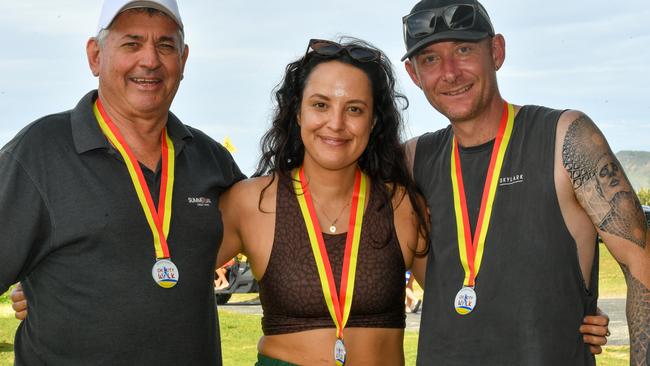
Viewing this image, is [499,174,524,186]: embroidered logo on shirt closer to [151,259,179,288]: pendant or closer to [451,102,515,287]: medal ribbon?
[451,102,515,287]: medal ribbon

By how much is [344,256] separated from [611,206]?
4.16 ft

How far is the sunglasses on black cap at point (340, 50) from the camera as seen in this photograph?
392 cm

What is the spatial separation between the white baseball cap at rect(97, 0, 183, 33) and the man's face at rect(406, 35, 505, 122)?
1.20 metres

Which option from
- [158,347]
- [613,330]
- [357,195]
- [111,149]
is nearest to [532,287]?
[357,195]

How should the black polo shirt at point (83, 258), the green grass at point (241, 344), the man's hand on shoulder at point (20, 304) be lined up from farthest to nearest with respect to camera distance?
1. the green grass at point (241, 344)
2. the man's hand on shoulder at point (20, 304)
3. the black polo shirt at point (83, 258)

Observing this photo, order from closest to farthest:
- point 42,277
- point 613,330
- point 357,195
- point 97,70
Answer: point 42,277 → point 97,70 → point 357,195 → point 613,330

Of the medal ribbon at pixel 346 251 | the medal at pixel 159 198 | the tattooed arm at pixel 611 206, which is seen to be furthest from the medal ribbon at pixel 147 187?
the tattooed arm at pixel 611 206

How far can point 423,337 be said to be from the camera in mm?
3688

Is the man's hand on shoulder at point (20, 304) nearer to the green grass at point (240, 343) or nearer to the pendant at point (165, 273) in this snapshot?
the pendant at point (165, 273)

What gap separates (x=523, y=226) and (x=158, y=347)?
1.65m

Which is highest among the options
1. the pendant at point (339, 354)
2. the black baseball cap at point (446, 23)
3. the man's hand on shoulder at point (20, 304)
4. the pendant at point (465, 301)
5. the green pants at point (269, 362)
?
the black baseball cap at point (446, 23)

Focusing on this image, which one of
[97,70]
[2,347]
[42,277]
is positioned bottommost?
[2,347]

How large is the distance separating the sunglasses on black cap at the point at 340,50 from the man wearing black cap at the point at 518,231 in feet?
1.14

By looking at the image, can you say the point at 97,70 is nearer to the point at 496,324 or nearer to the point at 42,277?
the point at 42,277
